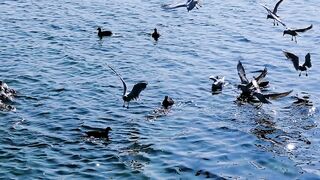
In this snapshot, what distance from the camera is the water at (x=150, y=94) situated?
747 inches

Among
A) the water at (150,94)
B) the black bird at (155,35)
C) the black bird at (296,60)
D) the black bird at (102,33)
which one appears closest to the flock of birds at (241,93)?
the black bird at (296,60)

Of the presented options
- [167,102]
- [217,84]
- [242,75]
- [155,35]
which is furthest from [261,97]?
[155,35]

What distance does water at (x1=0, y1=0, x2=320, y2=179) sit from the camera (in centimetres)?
1897

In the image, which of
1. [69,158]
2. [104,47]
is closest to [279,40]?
[104,47]

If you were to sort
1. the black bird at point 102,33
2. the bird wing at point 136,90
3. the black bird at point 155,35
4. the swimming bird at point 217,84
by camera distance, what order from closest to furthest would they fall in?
the bird wing at point 136,90, the swimming bird at point 217,84, the black bird at point 102,33, the black bird at point 155,35

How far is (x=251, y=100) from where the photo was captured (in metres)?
24.8

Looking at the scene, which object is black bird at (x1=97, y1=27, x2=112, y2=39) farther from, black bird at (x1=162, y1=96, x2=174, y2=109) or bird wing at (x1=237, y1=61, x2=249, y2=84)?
bird wing at (x1=237, y1=61, x2=249, y2=84)

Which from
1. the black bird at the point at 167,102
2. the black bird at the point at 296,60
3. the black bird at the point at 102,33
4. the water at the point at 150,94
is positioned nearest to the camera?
the water at the point at 150,94

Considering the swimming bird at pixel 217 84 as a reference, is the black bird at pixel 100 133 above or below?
below

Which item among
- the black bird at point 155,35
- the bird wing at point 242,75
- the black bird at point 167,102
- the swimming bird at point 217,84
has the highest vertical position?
the black bird at point 155,35

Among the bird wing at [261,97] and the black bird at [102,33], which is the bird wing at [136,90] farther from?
the black bird at [102,33]

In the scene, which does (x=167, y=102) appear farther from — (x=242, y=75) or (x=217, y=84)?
(x=242, y=75)

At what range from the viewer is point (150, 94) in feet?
82.7

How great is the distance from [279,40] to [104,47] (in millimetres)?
10039
